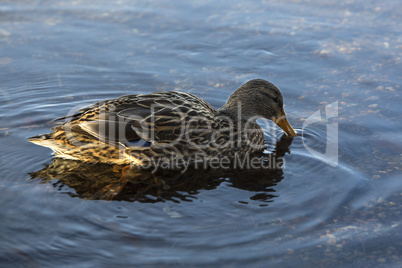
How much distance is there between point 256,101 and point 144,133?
5.90 feet

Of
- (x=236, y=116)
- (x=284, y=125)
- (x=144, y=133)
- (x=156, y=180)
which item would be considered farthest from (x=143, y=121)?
(x=284, y=125)

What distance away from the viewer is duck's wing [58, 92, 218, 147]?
21.3ft

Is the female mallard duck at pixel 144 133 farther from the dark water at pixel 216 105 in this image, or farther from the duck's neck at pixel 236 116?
the dark water at pixel 216 105

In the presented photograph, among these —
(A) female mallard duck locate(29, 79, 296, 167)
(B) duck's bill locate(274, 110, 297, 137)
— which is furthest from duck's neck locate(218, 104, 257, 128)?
(B) duck's bill locate(274, 110, 297, 137)

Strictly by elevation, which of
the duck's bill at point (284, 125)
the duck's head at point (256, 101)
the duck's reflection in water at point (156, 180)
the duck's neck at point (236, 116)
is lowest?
the duck's reflection in water at point (156, 180)

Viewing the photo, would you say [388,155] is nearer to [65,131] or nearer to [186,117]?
[186,117]

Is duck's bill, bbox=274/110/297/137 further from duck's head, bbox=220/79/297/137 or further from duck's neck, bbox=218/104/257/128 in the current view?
duck's neck, bbox=218/104/257/128

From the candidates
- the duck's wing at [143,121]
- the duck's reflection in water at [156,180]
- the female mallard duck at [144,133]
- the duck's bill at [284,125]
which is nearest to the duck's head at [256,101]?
the duck's bill at [284,125]

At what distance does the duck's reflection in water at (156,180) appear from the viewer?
620 centimetres

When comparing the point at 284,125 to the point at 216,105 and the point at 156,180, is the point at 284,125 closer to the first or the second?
the point at 216,105

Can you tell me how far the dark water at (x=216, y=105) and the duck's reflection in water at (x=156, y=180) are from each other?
1.1 inches

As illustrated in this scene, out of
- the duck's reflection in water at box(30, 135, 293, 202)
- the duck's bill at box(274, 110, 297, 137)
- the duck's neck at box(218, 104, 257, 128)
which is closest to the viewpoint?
the duck's reflection in water at box(30, 135, 293, 202)

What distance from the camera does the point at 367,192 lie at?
6.23 meters

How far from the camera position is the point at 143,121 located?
6.57 metres
